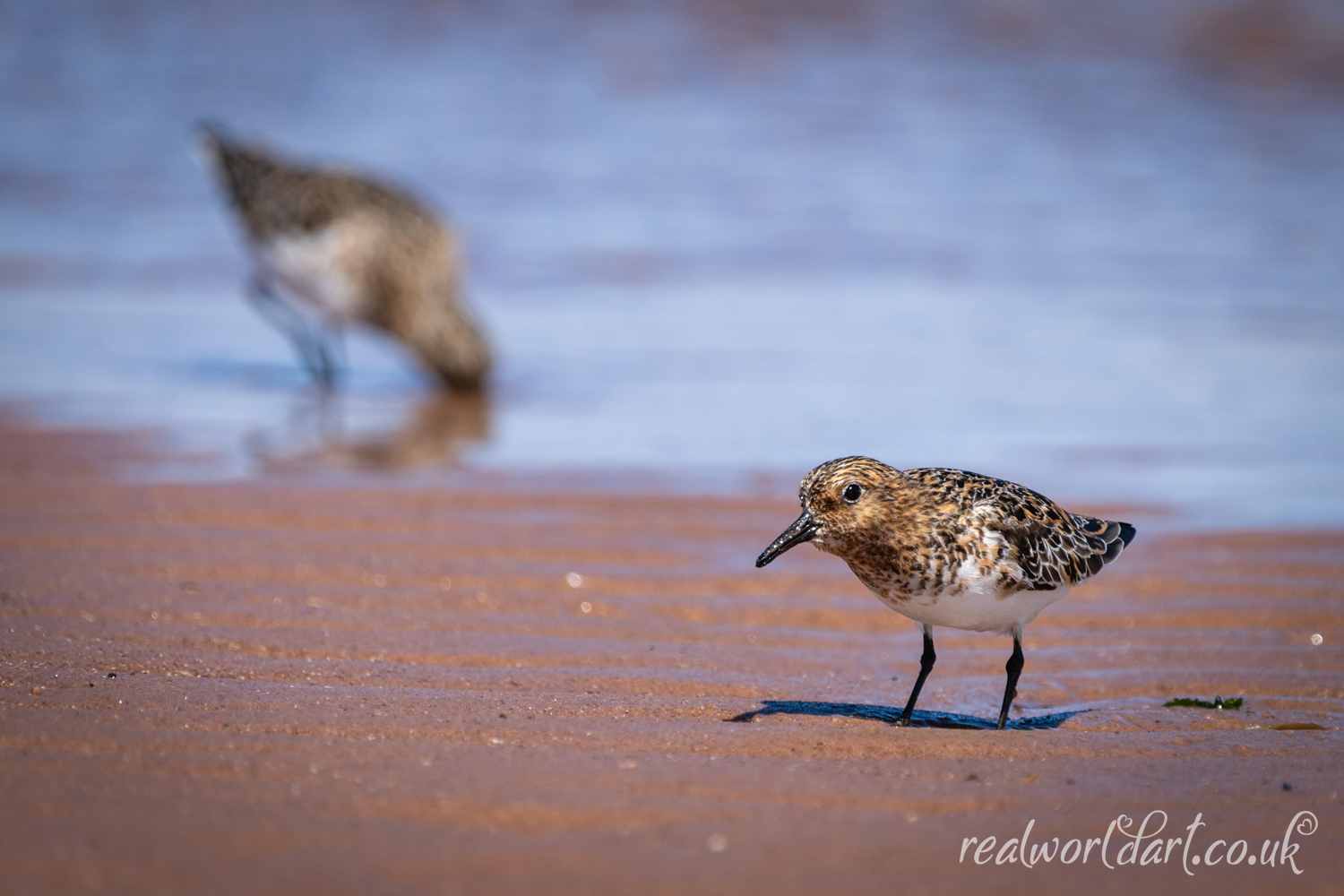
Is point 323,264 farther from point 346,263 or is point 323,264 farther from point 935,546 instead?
point 935,546

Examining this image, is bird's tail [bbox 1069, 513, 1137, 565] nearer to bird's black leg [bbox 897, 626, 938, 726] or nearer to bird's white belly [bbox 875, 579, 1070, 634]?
bird's white belly [bbox 875, 579, 1070, 634]

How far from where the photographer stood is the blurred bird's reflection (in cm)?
786

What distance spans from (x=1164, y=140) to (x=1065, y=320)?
6240 mm

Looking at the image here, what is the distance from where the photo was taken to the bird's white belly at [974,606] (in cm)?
438

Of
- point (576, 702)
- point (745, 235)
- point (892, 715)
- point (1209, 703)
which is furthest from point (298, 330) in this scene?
point (1209, 703)

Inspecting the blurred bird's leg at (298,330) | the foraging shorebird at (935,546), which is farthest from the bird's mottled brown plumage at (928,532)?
the blurred bird's leg at (298,330)

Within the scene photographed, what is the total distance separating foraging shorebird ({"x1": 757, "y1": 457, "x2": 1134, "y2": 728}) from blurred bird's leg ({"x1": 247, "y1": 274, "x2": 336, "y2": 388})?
20.6 feet

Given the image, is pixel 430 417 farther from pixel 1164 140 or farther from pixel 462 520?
pixel 1164 140

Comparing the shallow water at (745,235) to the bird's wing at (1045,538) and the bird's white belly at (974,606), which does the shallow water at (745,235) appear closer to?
the bird's wing at (1045,538)

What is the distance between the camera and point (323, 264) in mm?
10242

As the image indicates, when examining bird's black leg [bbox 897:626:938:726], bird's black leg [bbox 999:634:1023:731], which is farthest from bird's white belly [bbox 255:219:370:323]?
bird's black leg [bbox 999:634:1023:731]

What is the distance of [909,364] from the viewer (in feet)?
32.2

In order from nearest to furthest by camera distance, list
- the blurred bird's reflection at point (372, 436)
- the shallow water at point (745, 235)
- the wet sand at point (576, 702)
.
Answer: the wet sand at point (576, 702)
the blurred bird's reflection at point (372, 436)
the shallow water at point (745, 235)

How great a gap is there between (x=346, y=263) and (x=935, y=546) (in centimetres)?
685
